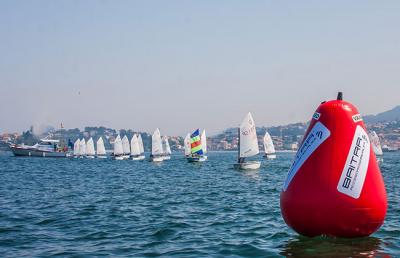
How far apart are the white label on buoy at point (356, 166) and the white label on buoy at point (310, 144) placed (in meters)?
0.78

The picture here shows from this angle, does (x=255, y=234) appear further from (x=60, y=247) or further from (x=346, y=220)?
(x=60, y=247)

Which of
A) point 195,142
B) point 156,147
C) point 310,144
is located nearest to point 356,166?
point 310,144

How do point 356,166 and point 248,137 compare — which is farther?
point 248,137

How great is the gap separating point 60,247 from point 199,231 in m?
4.35

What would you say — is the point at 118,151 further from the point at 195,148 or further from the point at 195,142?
the point at 195,142

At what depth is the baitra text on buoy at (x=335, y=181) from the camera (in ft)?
38.2

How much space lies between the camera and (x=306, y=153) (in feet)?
40.8

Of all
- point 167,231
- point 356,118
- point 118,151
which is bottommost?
point 167,231

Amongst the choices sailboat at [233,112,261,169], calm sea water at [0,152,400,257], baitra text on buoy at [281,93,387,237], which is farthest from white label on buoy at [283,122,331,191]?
sailboat at [233,112,261,169]

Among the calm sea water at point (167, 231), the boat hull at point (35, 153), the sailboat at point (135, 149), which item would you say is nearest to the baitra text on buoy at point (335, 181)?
the calm sea water at point (167, 231)

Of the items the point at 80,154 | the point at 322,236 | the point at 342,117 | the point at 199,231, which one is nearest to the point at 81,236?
the point at 199,231

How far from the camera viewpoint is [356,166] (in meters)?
12.0

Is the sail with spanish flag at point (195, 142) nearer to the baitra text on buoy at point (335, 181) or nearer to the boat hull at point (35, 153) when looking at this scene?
the baitra text on buoy at point (335, 181)

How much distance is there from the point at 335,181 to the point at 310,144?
1241mm
